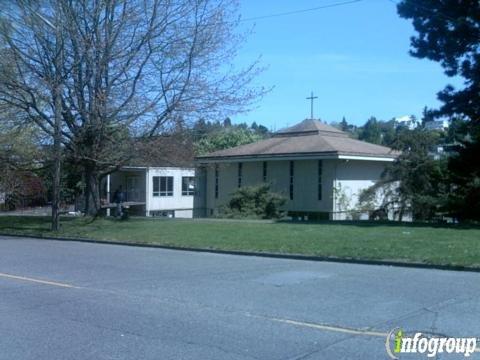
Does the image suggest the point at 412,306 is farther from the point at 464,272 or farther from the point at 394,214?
the point at 394,214

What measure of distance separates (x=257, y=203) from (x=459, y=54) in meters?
12.8

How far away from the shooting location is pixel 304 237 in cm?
1822

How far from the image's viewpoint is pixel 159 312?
8797 mm

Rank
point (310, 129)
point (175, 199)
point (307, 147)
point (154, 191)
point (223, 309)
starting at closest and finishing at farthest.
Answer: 1. point (223, 309)
2. point (307, 147)
3. point (310, 129)
4. point (154, 191)
5. point (175, 199)

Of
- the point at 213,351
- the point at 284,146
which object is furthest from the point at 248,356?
the point at 284,146

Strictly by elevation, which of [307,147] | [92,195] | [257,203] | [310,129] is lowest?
[257,203]

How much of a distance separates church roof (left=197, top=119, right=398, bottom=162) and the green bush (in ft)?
10.9

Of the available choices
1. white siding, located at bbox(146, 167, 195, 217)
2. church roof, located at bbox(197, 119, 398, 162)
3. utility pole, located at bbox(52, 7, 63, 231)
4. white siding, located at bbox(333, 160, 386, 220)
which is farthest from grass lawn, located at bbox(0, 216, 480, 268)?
white siding, located at bbox(146, 167, 195, 217)

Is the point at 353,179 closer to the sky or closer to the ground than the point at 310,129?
closer to the ground

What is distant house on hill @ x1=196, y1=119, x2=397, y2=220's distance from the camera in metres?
33.8

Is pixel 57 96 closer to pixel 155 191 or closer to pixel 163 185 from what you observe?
pixel 155 191

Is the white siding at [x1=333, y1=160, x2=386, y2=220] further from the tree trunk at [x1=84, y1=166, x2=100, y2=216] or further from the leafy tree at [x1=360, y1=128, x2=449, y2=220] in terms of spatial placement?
the tree trunk at [x1=84, y1=166, x2=100, y2=216]

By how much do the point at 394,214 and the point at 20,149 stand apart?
62.5 ft

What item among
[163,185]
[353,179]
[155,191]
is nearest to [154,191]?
[155,191]
